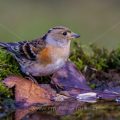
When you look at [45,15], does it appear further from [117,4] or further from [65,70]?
[65,70]

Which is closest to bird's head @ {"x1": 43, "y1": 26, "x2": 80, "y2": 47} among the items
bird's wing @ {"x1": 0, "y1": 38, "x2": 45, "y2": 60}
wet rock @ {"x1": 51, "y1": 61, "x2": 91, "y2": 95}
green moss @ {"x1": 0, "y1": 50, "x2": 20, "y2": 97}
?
bird's wing @ {"x1": 0, "y1": 38, "x2": 45, "y2": 60}

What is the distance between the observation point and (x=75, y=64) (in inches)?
337

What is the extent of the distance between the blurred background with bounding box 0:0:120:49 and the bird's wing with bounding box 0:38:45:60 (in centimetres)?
479

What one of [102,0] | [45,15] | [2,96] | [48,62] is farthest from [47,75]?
[102,0]

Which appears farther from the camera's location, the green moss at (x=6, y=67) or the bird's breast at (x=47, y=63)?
the bird's breast at (x=47, y=63)

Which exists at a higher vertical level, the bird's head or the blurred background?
the blurred background

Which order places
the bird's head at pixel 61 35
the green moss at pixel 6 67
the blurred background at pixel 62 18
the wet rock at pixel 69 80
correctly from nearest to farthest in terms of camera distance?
the green moss at pixel 6 67
the wet rock at pixel 69 80
the bird's head at pixel 61 35
the blurred background at pixel 62 18

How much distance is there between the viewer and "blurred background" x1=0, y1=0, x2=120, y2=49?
45.8ft

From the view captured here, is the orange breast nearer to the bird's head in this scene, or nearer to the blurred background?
the bird's head

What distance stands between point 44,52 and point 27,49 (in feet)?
0.74

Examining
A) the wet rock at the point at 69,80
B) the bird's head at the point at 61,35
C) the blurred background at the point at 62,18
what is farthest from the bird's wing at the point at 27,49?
the blurred background at the point at 62,18

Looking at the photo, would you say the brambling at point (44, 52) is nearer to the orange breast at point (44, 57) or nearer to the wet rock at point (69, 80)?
the orange breast at point (44, 57)

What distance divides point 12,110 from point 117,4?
954 cm

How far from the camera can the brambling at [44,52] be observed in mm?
7984
